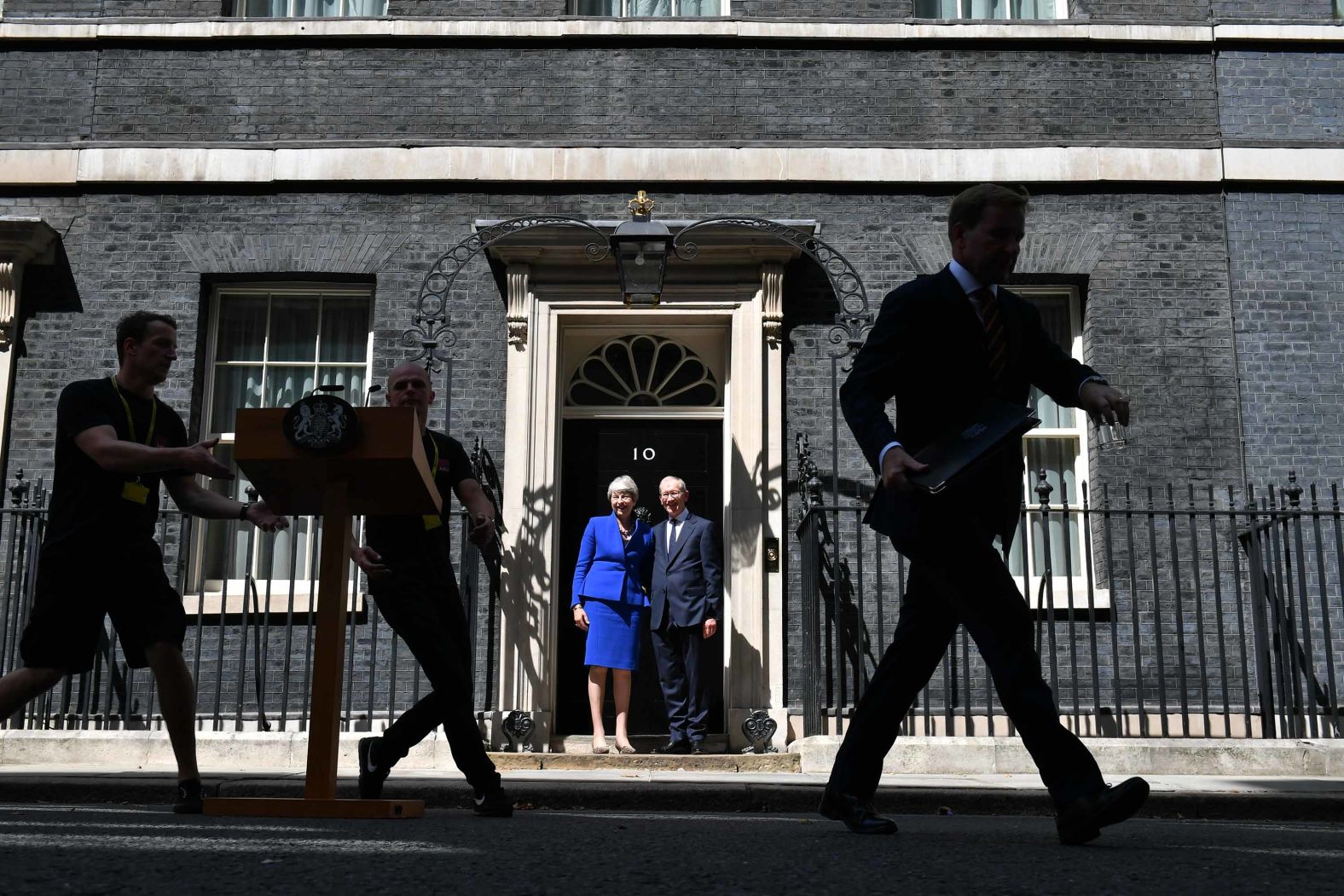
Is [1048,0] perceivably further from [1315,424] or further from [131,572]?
[131,572]

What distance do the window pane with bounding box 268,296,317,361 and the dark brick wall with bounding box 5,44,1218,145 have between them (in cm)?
126

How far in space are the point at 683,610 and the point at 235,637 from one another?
309 centimetres

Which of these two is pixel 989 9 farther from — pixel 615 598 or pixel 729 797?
pixel 729 797

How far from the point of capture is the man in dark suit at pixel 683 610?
30.9 ft

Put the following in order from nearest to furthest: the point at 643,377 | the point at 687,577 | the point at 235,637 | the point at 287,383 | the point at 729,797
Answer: the point at 729,797 < the point at 687,577 < the point at 235,637 < the point at 287,383 < the point at 643,377

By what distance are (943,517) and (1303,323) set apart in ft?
23.8

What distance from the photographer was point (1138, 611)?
969cm

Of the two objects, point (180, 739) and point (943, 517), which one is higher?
point (943, 517)

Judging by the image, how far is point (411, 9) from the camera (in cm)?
1114

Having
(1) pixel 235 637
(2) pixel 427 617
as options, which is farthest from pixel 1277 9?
(1) pixel 235 637

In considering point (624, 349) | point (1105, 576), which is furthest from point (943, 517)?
point (624, 349)

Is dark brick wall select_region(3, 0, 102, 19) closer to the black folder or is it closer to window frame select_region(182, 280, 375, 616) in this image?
window frame select_region(182, 280, 375, 616)

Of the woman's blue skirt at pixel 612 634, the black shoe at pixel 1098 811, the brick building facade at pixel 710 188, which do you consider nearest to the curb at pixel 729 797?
the woman's blue skirt at pixel 612 634

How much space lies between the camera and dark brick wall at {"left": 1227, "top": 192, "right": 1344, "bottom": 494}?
33.7ft
